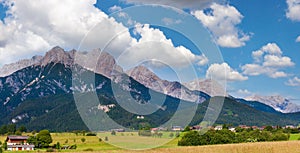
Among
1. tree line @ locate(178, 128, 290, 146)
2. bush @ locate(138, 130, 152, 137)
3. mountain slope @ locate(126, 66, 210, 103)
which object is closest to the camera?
mountain slope @ locate(126, 66, 210, 103)

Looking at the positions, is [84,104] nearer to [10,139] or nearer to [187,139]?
[187,139]

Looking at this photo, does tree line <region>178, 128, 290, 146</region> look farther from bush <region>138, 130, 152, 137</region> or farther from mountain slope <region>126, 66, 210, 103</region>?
mountain slope <region>126, 66, 210, 103</region>

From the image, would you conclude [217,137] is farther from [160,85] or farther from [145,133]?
[160,85]

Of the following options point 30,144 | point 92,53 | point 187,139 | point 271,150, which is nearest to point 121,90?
point 92,53

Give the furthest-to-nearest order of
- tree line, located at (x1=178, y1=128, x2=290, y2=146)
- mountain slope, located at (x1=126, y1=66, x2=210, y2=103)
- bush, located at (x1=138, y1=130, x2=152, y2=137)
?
tree line, located at (x1=178, y1=128, x2=290, y2=146) < bush, located at (x1=138, y1=130, x2=152, y2=137) < mountain slope, located at (x1=126, y1=66, x2=210, y2=103)

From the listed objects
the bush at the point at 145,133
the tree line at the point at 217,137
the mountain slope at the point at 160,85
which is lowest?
the tree line at the point at 217,137

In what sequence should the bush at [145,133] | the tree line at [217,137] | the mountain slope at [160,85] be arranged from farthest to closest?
1. the tree line at [217,137]
2. the bush at [145,133]
3. the mountain slope at [160,85]

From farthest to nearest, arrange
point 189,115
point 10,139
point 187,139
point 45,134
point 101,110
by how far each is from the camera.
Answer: point 10,139 → point 45,134 → point 187,139 → point 101,110 → point 189,115

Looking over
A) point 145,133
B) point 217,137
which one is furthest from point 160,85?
point 217,137

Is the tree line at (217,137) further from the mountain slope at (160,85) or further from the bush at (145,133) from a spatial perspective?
the mountain slope at (160,85)

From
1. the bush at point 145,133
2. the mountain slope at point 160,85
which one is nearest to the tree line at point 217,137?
the bush at point 145,133

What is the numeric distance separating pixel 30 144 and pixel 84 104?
53.5 m

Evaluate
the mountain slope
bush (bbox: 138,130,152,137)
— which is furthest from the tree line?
the mountain slope

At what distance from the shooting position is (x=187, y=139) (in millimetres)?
58156
